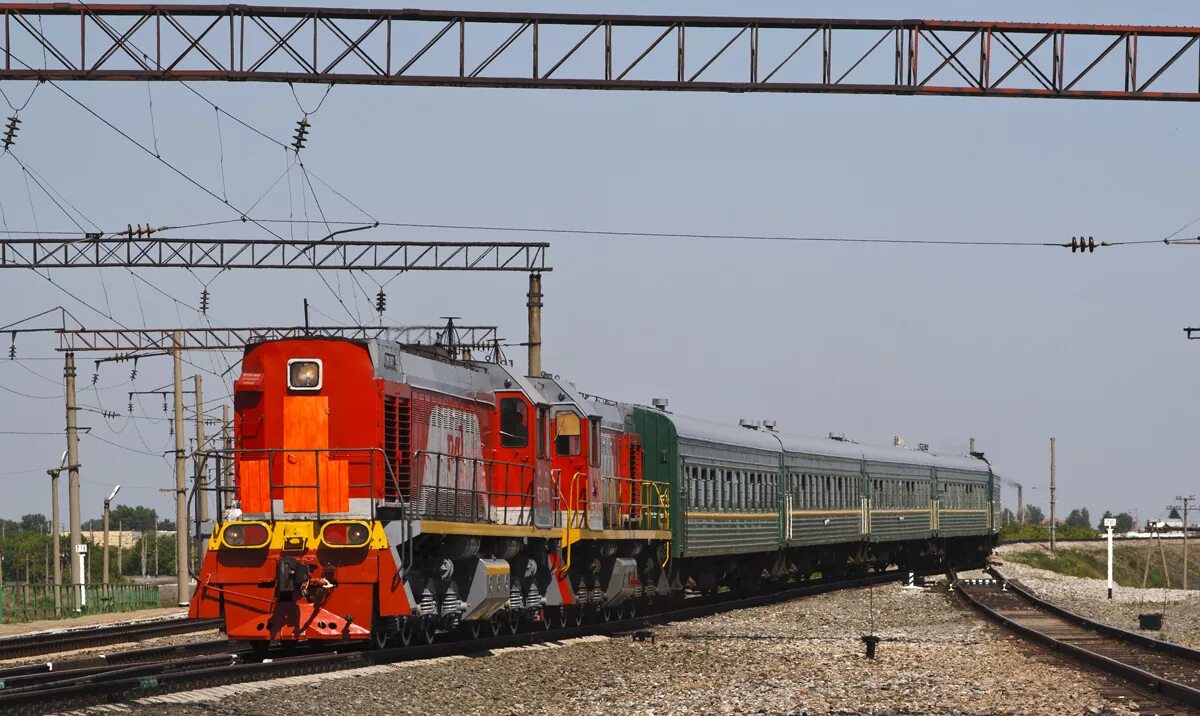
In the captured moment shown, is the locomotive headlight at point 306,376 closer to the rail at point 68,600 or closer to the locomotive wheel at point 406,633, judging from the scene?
the locomotive wheel at point 406,633

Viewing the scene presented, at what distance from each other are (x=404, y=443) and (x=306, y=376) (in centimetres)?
147

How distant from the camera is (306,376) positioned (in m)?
18.0

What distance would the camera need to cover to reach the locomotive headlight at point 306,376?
17938 mm

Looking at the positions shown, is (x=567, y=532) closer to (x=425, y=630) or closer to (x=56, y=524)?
(x=425, y=630)

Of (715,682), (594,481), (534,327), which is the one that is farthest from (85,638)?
(534,327)

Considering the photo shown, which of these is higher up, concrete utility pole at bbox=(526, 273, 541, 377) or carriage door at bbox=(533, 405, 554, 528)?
concrete utility pole at bbox=(526, 273, 541, 377)

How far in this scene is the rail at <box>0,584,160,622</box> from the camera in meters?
34.6

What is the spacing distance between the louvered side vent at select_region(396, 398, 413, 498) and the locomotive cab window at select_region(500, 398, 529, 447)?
9.32 ft

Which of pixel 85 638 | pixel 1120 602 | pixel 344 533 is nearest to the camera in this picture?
pixel 344 533

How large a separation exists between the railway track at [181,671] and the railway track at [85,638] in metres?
2.58

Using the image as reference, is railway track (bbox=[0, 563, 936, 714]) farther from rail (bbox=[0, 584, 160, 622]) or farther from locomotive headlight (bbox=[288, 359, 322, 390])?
rail (bbox=[0, 584, 160, 622])

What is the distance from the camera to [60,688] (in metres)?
13.1

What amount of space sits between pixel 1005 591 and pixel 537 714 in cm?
2653

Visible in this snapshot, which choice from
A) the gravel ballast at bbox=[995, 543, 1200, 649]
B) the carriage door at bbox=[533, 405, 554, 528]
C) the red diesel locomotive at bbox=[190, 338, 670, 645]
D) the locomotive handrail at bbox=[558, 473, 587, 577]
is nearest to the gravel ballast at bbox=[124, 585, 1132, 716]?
the red diesel locomotive at bbox=[190, 338, 670, 645]
